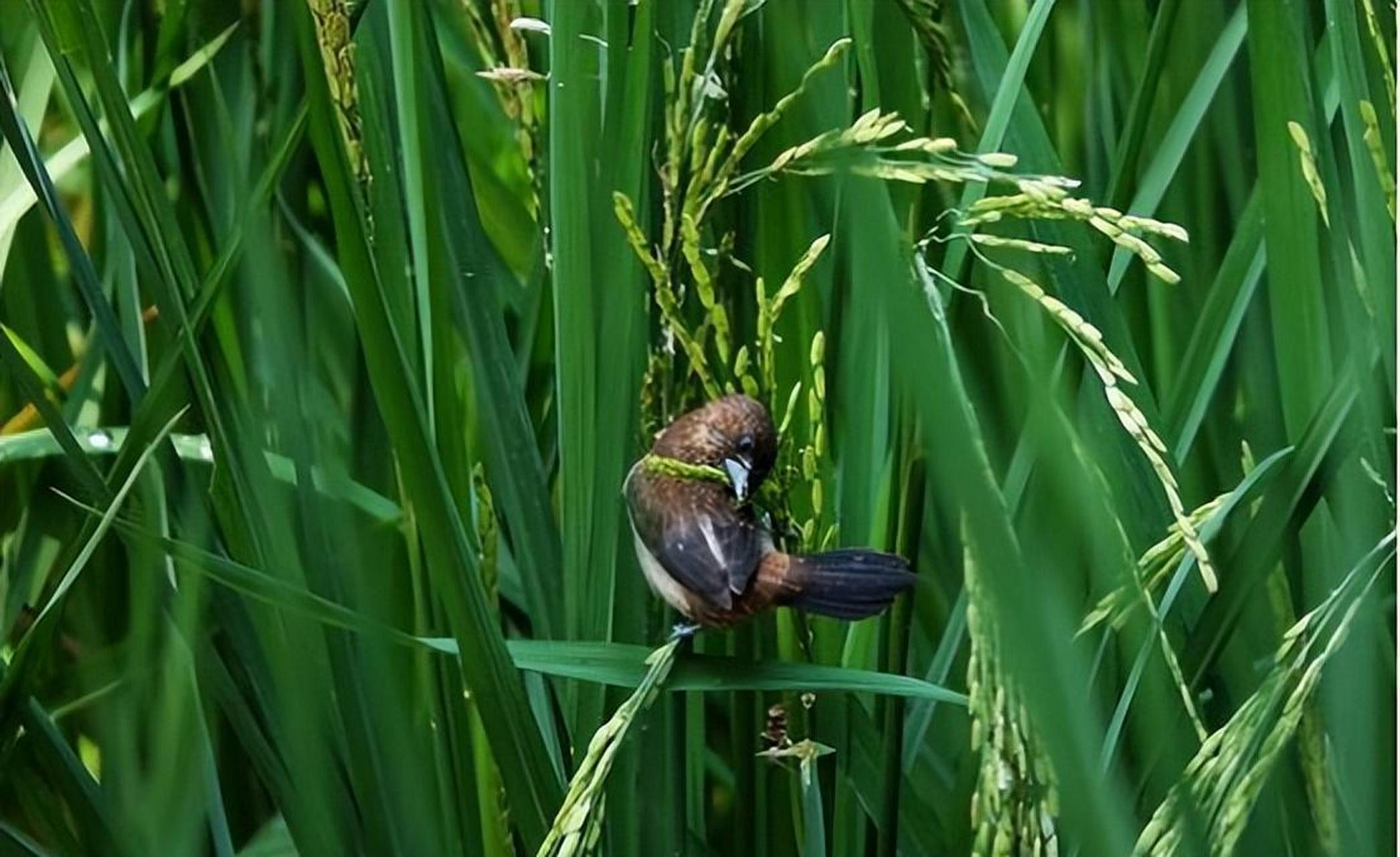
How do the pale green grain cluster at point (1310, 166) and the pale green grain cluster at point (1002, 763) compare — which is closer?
the pale green grain cluster at point (1002, 763)

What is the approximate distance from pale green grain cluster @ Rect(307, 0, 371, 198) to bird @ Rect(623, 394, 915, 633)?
6.1 inches

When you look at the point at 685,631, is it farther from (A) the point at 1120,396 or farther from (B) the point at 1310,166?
(B) the point at 1310,166

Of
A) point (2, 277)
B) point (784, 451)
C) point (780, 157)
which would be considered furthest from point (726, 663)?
point (2, 277)

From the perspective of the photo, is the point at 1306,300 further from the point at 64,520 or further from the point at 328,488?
the point at 64,520

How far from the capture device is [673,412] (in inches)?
23.0

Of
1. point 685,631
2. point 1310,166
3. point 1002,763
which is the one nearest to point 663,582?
point 685,631

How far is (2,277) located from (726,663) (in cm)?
35

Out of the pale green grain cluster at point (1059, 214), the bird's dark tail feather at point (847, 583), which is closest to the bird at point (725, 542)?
the bird's dark tail feather at point (847, 583)

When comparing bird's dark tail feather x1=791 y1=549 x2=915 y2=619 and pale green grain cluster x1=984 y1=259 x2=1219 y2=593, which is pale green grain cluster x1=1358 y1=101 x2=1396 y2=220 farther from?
bird's dark tail feather x1=791 y1=549 x2=915 y2=619

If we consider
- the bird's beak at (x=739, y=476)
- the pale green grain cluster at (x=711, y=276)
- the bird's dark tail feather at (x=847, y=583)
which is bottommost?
the bird's dark tail feather at (x=847, y=583)

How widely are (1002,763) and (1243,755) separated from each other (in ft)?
0.33

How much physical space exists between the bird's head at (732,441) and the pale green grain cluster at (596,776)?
0.22ft

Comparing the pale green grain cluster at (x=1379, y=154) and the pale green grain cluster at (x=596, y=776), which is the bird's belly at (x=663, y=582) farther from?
the pale green grain cluster at (x=1379, y=154)

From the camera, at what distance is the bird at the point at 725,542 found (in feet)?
1.80
